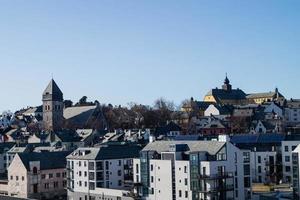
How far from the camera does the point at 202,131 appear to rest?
112 metres

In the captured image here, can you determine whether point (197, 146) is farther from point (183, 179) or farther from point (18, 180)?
point (18, 180)

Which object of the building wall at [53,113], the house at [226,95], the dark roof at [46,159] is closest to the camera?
the dark roof at [46,159]

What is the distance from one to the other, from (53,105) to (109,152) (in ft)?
240

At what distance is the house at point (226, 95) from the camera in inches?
6777

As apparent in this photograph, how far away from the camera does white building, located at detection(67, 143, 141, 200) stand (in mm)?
61406

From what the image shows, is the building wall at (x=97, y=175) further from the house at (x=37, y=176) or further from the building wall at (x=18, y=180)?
the building wall at (x=18, y=180)

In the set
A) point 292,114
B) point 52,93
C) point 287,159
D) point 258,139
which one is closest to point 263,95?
point 292,114

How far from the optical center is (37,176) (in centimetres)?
6738

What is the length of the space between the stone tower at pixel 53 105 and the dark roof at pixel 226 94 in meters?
56.4

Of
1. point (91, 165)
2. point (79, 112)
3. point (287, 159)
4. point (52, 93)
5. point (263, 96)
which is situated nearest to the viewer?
point (91, 165)

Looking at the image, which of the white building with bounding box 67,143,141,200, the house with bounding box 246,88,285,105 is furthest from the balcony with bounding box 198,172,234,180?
the house with bounding box 246,88,285,105

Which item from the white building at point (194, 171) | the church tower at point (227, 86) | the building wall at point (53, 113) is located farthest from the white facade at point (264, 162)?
the church tower at point (227, 86)

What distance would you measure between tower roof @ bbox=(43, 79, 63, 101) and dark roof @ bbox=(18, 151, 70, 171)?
64308 millimetres

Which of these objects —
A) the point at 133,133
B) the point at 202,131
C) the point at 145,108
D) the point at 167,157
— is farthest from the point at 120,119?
the point at 167,157
